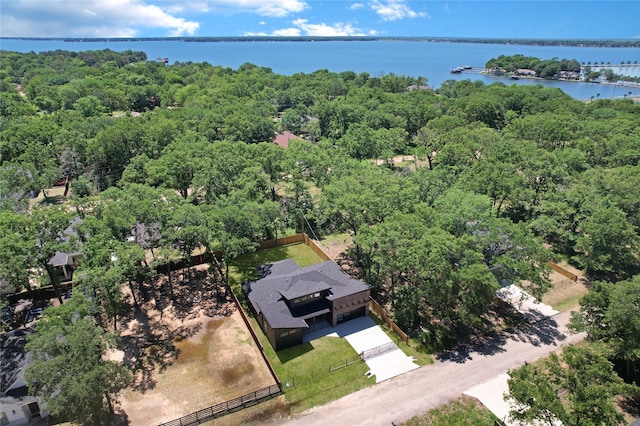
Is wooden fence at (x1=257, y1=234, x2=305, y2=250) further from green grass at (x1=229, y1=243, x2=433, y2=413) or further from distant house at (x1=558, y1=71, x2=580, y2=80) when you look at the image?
distant house at (x1=558, y1=71, x2=580, y2=80)

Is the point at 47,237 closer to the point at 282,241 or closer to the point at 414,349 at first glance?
the point at 282,241

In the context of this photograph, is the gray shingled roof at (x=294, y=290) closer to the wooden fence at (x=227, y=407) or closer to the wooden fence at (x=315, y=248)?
the wooden fence at (x=227, y=407)

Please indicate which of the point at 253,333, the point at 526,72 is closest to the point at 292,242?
the point at 253,333

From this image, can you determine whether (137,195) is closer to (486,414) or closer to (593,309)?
(486,414)

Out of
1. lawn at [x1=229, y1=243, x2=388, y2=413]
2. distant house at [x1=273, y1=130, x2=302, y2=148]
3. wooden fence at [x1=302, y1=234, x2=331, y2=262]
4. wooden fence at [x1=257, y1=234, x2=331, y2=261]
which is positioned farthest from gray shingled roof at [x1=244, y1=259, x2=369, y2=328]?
distant house at [x1=273, y1=130, x2=302, y2=148]

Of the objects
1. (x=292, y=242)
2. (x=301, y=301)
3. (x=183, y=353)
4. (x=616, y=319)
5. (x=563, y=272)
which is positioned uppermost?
(x=616, y=319)

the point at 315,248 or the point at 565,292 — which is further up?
the point at 315,248

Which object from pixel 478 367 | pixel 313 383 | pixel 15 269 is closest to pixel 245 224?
pixel 313 383
